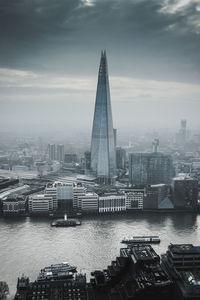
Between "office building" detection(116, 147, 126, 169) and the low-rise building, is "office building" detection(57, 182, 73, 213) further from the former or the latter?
"office building" detection(116, 147, 126, 169)

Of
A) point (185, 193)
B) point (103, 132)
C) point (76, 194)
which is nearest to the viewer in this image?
point (76, 194)

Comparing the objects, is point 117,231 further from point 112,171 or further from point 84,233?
point 112,171

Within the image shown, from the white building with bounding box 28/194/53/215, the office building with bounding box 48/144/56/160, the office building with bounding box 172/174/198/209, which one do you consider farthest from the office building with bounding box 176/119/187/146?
the white building with bounding box 28/194/53/215

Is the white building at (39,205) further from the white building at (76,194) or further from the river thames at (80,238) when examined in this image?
the white building at (76,194)

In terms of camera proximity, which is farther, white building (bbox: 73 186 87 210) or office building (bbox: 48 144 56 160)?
office building (bbox: 48 144 56 160)

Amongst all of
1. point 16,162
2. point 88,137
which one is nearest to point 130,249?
point 16,162

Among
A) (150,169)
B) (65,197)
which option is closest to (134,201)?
(65,197)

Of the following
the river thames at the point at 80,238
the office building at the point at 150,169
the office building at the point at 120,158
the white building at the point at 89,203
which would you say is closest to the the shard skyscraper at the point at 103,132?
the office building at the point at 150,169

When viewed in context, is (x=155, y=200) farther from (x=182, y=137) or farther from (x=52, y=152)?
(x=182, y=137)
